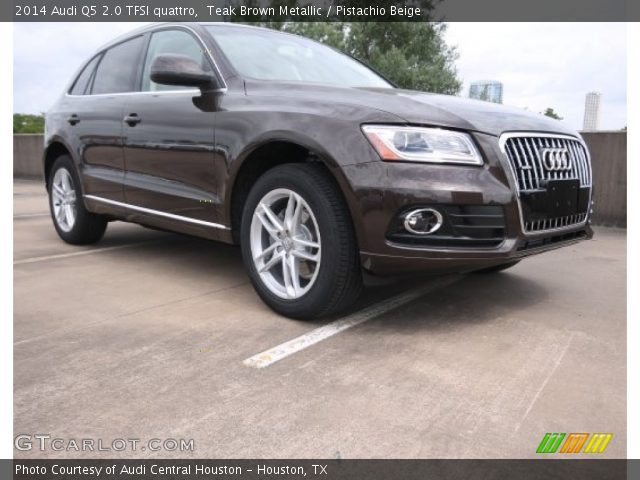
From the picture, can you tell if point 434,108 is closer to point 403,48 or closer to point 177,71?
point 177,71

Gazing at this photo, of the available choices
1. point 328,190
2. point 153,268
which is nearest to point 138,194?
point 153,268

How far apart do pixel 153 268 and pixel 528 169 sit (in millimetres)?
2860

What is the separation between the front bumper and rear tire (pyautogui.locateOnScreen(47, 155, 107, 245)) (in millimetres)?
3178

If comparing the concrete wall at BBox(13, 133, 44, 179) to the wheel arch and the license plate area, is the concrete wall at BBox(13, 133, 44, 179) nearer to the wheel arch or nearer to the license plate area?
the wheel arch

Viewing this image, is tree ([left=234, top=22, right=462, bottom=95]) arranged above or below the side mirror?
above

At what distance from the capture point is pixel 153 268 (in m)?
4.25

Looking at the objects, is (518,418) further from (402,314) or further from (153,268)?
(153,268)

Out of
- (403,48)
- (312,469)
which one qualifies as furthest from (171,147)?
(403,48)

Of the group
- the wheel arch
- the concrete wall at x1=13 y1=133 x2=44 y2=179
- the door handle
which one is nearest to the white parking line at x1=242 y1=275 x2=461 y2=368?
the door handle

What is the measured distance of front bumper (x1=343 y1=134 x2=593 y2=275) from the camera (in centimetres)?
254

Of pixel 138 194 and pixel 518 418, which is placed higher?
pixel 138 194

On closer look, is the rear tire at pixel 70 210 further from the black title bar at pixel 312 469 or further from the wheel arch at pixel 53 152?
the black title bar at pixel 312 469

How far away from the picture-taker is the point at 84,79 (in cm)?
498

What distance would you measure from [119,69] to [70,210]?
1451 mm
